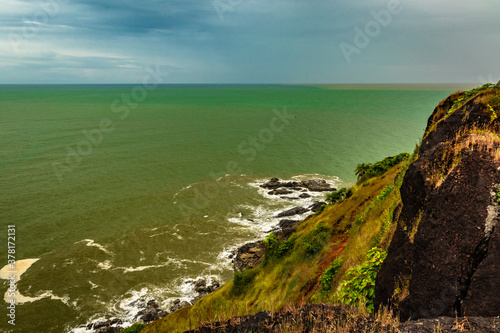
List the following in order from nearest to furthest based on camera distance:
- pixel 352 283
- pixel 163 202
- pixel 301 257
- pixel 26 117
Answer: pixel 352 283
pixel 301 257
pixel 163 202
pixel 26 117

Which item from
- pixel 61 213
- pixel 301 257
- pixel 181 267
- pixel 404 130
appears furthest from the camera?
pixel 404 130

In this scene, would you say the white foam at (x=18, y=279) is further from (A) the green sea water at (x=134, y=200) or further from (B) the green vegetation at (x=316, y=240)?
(B) the green vegetation at (x=316, y=240)

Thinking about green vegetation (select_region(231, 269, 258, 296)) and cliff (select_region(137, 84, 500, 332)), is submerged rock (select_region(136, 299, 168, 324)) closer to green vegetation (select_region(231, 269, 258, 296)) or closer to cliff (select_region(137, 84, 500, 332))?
green vegetation (select_region(231, 269, 258, 296))

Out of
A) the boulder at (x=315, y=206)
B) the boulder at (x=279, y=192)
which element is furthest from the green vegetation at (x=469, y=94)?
the boulder at (x=279, y=192)

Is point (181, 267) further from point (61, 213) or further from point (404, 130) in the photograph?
point (404, 130)

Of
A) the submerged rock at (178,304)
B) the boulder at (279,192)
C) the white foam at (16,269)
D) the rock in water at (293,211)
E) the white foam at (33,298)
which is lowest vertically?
the white foam at (33,298)

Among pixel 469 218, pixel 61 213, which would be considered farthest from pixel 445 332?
pixel 61 213

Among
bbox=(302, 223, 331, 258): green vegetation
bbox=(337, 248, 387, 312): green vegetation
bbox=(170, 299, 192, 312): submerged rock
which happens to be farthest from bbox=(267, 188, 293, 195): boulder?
bbox=(337, 248, 387, 312): green vegetation
